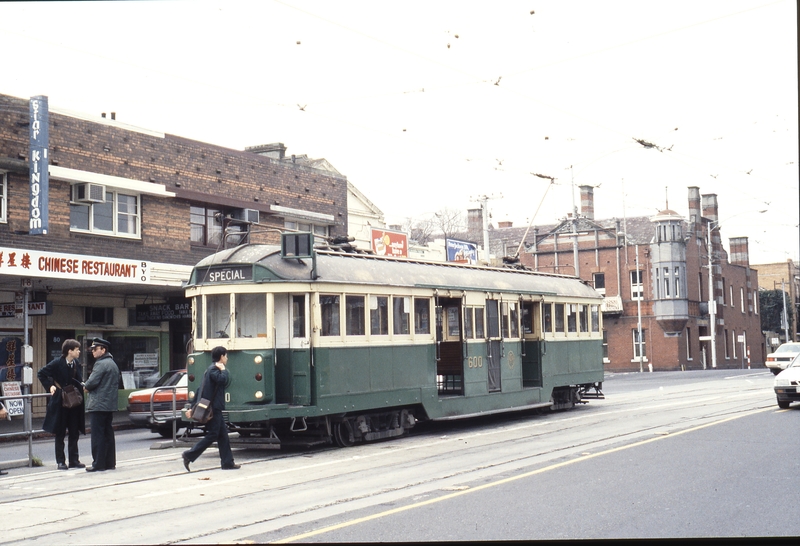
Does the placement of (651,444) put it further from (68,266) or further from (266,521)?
(68,266)

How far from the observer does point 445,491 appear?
10219 mm

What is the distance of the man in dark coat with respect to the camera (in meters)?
13.2

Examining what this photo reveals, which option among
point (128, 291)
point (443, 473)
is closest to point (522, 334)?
point (443, 473)

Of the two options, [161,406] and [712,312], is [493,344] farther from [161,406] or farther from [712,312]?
[712,312]

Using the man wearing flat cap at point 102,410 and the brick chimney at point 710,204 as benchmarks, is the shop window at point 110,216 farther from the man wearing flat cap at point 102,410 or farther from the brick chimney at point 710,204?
the brick chimney at point 710,204

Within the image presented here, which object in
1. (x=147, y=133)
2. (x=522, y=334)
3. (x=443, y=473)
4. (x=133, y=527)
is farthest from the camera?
(x=147, y=133)

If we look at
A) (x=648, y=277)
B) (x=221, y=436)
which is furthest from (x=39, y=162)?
(x=648, y=277)

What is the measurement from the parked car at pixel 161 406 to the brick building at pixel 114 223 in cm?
371

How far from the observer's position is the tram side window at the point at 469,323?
18.0m

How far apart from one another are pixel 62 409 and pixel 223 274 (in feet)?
10.4

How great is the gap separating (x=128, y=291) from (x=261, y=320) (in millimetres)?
12802

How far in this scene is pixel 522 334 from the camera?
20.2 meters

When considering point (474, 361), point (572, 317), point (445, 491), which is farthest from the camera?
point (572, 317)

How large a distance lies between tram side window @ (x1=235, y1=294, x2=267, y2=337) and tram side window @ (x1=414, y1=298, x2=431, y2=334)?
10.9 feet
